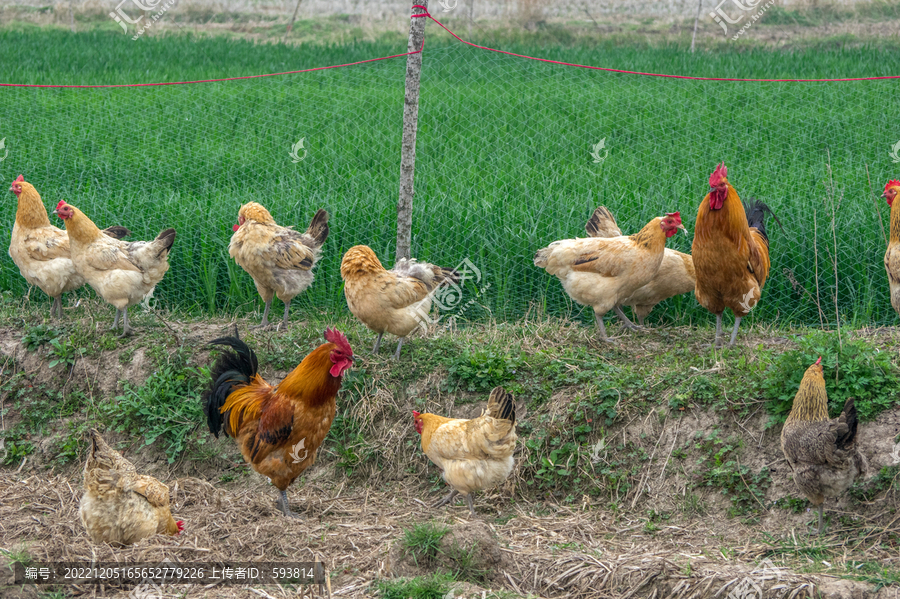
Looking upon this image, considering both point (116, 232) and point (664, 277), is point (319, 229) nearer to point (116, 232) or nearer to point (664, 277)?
point (116, 232)

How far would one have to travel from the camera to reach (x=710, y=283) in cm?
552

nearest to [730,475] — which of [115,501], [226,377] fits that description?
[226,377]

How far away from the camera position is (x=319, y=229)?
6.41m

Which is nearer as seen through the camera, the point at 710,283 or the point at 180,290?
the point at 710,283

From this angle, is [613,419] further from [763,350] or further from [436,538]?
[436,538]

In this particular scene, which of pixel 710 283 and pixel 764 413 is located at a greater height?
pixel 710 283

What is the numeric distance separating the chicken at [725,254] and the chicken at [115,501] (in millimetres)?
3969

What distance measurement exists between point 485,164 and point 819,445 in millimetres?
6404

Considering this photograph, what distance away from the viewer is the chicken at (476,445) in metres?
4.28

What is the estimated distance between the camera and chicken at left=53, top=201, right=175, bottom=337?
5961mm

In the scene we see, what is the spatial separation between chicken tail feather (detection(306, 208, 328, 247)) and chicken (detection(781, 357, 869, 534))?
12.7 feet

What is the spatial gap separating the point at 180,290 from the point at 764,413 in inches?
208

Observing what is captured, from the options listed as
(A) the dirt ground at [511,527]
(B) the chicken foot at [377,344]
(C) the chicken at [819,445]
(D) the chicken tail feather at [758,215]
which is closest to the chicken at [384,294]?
(B) the chicken foot at [377,344]

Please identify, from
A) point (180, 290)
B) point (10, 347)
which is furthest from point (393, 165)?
point (10, 347)
